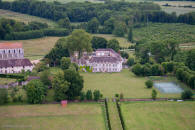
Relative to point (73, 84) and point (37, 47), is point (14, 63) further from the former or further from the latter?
point (37, 47)

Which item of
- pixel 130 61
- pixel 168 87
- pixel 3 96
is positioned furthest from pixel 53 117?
pixel 130 61

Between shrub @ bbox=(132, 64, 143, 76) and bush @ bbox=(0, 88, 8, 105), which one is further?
shrub @ bbox=(132, 64, 143, 76)

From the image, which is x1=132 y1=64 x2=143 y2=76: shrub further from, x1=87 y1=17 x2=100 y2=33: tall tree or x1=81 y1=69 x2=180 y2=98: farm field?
x1=87 y1=17 x2=100 y2=33: tall tree

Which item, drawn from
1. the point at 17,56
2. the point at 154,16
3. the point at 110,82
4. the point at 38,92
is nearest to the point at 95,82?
the point at 110,82

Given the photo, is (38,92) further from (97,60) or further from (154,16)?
(154,16)

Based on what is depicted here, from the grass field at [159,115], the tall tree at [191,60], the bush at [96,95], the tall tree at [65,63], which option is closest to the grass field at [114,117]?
the grass field at [159,115]

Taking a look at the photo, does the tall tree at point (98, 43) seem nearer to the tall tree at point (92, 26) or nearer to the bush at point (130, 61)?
the bush at point (130, 61)

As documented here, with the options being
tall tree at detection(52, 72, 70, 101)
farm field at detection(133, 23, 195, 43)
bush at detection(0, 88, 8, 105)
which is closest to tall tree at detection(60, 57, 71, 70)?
tall tree at detection(52, 72, 70, 101)
